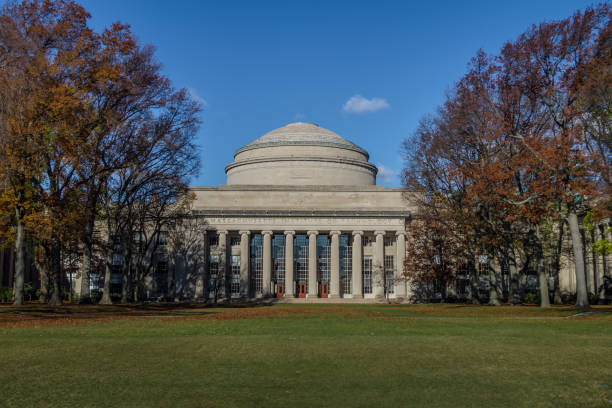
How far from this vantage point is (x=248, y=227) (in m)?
74.6

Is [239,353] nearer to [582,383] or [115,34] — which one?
[582,383]

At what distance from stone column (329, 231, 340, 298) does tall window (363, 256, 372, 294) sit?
4265 millimetres

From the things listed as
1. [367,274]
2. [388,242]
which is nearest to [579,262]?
[388,242]

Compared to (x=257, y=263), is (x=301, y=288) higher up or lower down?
lower down

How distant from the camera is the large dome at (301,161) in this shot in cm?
8438

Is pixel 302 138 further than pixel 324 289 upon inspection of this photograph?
Yes

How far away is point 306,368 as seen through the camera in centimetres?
1248

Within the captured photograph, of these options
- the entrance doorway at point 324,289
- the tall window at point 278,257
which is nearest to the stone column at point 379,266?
the entrance doorway at point 324,289

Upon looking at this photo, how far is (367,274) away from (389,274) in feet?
9.41

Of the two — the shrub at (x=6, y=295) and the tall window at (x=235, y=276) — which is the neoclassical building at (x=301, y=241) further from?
Result: the shrub at (x=6, y=295)

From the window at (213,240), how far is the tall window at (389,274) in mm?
22246

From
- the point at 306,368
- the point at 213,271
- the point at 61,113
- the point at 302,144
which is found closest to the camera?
the point at 306,368

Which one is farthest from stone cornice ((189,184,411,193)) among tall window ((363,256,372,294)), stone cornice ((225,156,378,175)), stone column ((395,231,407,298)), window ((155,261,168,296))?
window ((155,261,168,296))

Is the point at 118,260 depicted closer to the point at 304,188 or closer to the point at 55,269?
the point at 304,188
